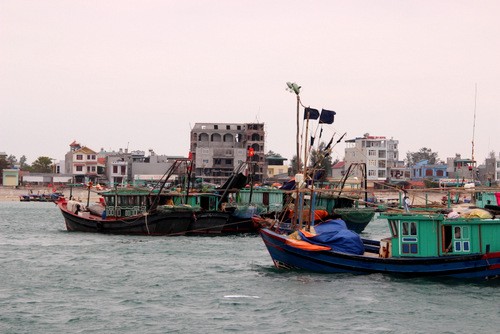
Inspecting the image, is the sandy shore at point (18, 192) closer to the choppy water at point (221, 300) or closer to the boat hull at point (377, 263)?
the choppy water at point (221, 300)

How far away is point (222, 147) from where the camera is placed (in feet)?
469

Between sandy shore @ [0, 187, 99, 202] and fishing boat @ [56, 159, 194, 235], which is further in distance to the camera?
sandy shore @ [0, 187, 99, 202]

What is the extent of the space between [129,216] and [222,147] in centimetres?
8237

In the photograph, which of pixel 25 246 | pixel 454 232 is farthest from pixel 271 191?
pixel 454 232

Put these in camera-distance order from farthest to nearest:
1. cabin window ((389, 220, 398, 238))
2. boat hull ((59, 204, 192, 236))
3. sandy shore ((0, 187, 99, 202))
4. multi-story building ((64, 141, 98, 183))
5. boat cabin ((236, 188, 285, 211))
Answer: multi-story building ((64, 141, 98, 183)), sandy shore ((0, 187, 99, 202)), boat cabin ((236, 188, 285, 211)), boat hull ((59, 204, 192, 236)), cabin window ((389, 220, 398, 238))

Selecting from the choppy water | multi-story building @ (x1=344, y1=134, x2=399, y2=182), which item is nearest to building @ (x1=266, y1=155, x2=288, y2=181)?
multi-story building @ (x1=344, y1=134, x2=399, y2=182)

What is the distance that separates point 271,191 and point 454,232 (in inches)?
1411

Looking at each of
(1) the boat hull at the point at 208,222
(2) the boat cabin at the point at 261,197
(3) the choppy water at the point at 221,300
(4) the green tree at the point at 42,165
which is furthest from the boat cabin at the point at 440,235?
(4) the green tree at the point at 42,165

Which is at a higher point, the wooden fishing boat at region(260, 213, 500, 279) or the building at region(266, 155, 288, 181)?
the building at region(266, 155, 288, 181)

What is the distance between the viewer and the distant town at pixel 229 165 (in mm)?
141500

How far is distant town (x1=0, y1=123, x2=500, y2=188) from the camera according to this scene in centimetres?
14150

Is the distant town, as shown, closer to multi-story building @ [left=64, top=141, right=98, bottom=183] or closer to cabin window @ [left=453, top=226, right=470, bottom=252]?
multi-story building @ [left=64, top=141, right=98, bottom=183]

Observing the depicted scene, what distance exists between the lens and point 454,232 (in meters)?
32.3

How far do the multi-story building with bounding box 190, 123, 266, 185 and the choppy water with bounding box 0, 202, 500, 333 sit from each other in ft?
320
